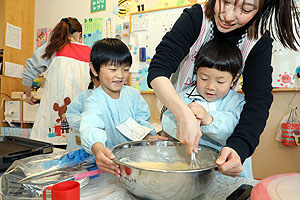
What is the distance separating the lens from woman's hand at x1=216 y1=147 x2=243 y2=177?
1.81 feet

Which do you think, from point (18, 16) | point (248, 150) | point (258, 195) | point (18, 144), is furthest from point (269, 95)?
point (18, 16)

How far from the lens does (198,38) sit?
92 centimetres

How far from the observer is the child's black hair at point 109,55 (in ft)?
3.78

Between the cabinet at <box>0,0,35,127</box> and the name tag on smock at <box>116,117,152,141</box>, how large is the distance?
277cm

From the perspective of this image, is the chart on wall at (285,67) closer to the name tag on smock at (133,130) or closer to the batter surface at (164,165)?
the name tag on smock at (133,130)

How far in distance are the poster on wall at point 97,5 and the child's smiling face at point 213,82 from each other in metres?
2.58

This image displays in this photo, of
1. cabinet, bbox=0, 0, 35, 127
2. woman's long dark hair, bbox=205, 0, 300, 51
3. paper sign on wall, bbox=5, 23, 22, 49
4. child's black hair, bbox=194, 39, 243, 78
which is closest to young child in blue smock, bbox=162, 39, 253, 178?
child's black hair, bbox=194, 39, 243, 78

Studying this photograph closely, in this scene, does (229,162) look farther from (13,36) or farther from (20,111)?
(13,36)

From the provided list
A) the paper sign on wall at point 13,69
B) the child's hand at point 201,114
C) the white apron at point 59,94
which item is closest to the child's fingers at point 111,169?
the child's hand at point 201,114

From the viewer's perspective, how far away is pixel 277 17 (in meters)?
0.80

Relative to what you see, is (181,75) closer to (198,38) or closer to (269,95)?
(198,38)

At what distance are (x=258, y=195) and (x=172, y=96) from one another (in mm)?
333

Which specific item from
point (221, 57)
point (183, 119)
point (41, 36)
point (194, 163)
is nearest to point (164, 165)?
point (194, 163)

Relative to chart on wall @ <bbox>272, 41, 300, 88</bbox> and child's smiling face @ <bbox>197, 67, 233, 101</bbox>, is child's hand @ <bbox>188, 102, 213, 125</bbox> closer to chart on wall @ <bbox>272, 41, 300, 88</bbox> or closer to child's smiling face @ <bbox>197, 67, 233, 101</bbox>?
child's smiling face @ <bbox>197, 67, 233, 101</bbox>
